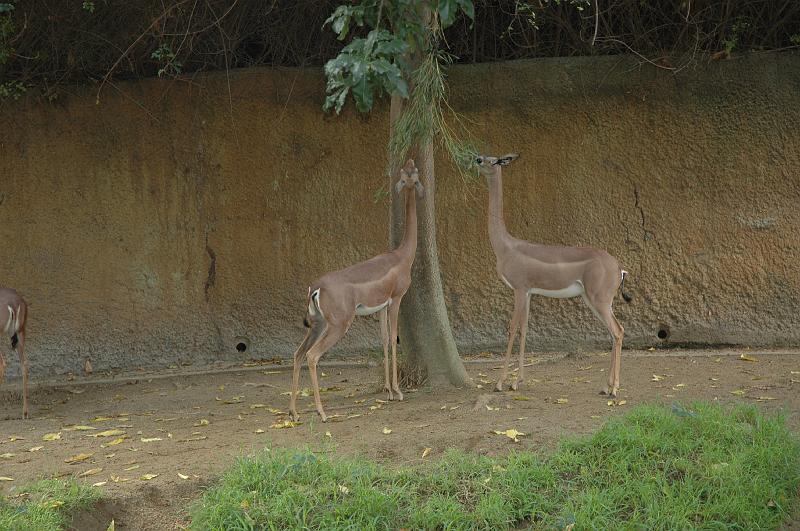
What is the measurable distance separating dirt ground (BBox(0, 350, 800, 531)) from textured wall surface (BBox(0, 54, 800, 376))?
0.63 metres

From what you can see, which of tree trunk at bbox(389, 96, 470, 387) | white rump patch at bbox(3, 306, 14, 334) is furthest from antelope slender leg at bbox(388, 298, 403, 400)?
white rump patch at bbox(3, 306, 14, 334)

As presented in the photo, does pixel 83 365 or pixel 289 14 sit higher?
pixel 289 14

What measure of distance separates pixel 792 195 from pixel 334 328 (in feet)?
15.9

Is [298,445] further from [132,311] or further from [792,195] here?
[792,195]

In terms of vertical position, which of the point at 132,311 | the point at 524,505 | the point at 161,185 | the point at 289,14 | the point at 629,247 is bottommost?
the point at 524,505

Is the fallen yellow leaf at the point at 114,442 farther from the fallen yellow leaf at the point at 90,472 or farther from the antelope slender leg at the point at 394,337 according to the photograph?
the antelope slender leg at the point at 394,337

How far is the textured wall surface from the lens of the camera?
29.2ft

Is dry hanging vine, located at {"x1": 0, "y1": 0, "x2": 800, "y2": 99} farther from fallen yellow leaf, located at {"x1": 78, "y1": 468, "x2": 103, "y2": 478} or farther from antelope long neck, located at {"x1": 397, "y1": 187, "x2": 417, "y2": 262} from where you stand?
fallen yellow leaf, located at {"x1": 78, "y1": 468, "x2": 103, "y2": 478}

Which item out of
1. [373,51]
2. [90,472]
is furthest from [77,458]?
[373,51]

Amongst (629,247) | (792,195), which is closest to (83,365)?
(629,247)

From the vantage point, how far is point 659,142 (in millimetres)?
9031

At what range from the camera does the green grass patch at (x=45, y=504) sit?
4762 mm

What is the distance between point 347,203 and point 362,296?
9.51 ft

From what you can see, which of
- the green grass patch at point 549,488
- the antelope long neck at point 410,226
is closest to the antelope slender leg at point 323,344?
the antelope long neck at point 410,226
